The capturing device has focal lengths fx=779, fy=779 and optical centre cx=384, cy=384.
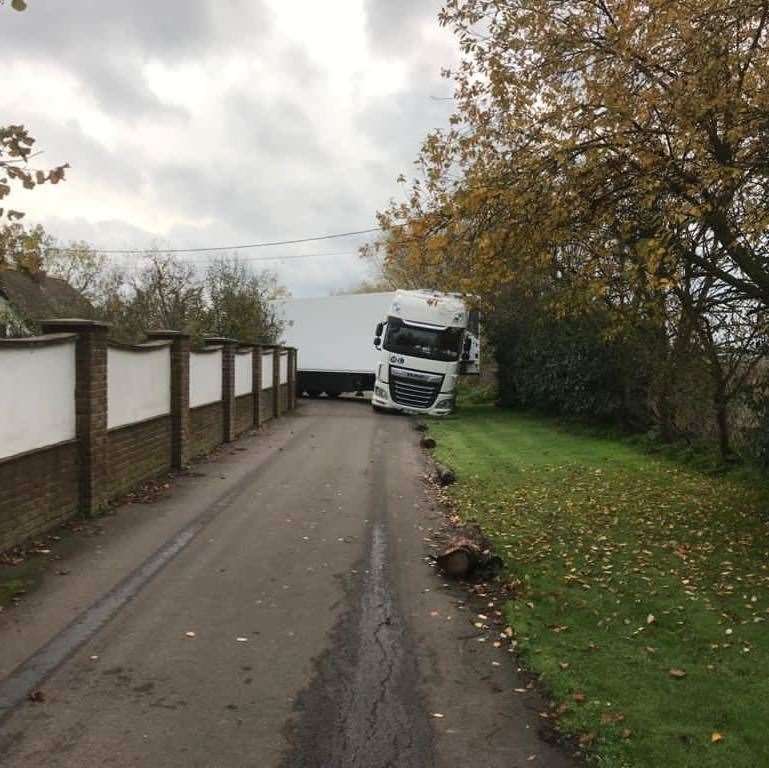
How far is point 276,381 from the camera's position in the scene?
81.3 feet

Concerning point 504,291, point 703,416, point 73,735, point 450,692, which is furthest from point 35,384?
point 504,291

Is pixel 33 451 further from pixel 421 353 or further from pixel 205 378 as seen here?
pixel 421 353

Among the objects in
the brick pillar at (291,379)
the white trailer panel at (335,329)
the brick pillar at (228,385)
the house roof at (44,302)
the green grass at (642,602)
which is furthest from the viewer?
the white trailer panel at (335,329)

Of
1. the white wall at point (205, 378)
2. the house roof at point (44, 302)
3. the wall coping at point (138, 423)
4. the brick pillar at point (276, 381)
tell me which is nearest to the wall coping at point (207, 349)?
the white wall at point (205, 378)

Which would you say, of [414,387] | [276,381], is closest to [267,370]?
[276,381]

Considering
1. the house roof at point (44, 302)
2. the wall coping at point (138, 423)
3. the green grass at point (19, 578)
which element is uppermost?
the house roof at point (44, 302)

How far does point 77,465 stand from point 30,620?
334cm

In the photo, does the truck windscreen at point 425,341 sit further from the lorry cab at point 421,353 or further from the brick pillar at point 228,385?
the brick pillar at point 228,385

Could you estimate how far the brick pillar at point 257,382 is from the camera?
20672mm

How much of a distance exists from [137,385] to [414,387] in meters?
16.7

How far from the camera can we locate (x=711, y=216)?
7961 millimetres

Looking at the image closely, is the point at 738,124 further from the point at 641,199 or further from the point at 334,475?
the point at 334,475

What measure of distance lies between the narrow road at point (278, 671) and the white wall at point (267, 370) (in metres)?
14.3

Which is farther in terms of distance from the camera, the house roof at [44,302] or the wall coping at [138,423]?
the house roof at [44,302]
